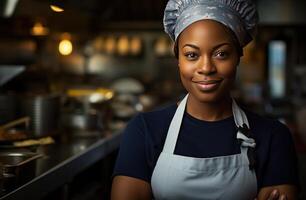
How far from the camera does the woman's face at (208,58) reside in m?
1.68

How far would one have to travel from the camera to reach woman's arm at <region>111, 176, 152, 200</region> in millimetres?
1702

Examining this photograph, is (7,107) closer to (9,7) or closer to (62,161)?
(62,161)

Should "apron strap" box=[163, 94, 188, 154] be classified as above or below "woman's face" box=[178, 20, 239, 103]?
below

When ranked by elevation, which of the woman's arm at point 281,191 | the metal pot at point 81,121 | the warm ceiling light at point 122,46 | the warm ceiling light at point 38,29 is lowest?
the woman's arm at point 281,191

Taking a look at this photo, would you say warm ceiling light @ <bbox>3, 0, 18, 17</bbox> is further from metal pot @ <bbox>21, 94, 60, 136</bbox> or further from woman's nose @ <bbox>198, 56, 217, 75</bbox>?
woman's nose @ <bbox>198, 56, 217, 75</bbox>

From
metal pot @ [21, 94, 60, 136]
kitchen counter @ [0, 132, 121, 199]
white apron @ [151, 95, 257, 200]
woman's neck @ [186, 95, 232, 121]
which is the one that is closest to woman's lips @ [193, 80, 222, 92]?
woman's neck @ [186, 95, 232, 121]

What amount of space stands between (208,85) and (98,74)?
19.2ft

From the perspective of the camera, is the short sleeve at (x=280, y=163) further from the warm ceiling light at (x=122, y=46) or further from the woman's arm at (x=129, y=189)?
the warm ceiling light at (x=122, y=46)

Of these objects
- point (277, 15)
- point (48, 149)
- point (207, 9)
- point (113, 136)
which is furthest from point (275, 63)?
point (207, 9)

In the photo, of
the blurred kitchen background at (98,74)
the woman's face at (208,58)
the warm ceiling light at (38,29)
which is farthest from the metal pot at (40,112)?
the warm ceiling light at (38,29)

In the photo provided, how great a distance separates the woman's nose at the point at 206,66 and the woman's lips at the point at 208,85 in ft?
0.11

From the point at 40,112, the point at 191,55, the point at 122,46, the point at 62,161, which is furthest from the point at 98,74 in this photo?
the point at 191,55

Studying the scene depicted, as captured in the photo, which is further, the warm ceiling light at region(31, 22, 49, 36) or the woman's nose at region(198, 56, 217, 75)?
the warm ceiling light at region(31, 22, 49, 36)

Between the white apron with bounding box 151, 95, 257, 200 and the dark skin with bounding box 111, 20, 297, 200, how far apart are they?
0.05 metres
